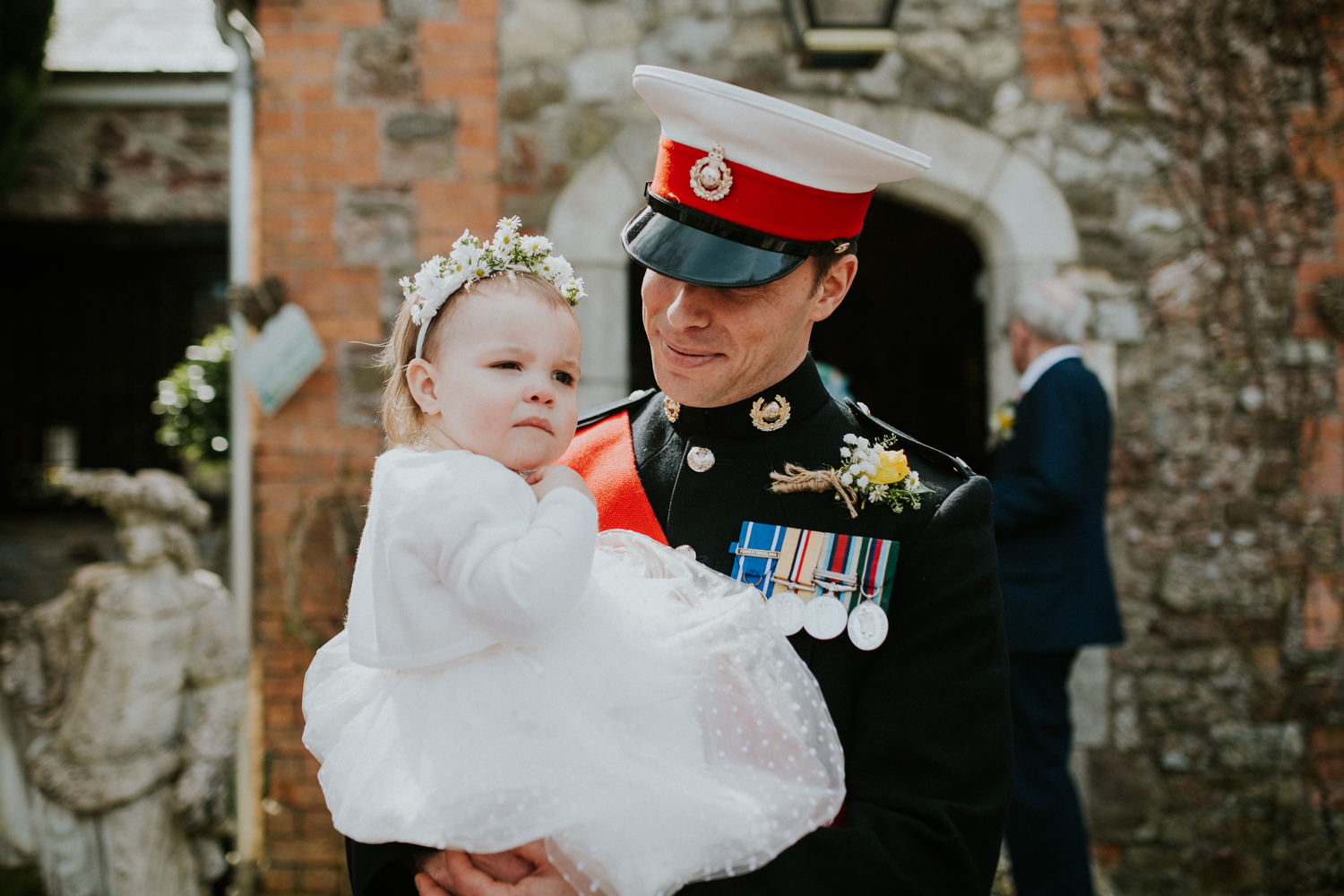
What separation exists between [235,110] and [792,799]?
366 centimetres

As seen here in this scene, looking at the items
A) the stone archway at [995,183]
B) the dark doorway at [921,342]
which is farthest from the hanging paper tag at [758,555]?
the dark doorway at [921,342]

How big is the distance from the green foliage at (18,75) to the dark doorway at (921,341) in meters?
4.35

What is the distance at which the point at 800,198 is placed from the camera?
1346mm

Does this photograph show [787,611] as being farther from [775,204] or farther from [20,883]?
[20,883]

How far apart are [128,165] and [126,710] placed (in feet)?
9.57

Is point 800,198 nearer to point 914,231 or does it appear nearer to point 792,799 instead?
point 792,799

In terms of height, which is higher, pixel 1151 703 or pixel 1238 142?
pixel 1238 142

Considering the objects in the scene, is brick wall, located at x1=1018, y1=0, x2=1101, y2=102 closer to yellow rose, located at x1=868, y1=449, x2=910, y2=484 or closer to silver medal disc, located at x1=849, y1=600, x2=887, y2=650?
yellow rose, located at x1=868, y1=449, x2=910, y2=484

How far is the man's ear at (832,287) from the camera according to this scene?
4.76 feet

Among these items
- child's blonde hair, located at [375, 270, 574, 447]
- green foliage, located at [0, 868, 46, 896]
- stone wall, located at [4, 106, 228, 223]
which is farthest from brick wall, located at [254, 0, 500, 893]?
child's blonde hair, located at [375, 270, 574, 447]

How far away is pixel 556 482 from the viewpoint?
4.03ft

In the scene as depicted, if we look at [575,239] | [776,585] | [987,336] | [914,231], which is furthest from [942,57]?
[776,585]

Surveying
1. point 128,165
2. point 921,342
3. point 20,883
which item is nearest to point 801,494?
point 20,883

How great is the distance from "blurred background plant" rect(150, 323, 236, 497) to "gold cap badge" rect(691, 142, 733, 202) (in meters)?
3.07
